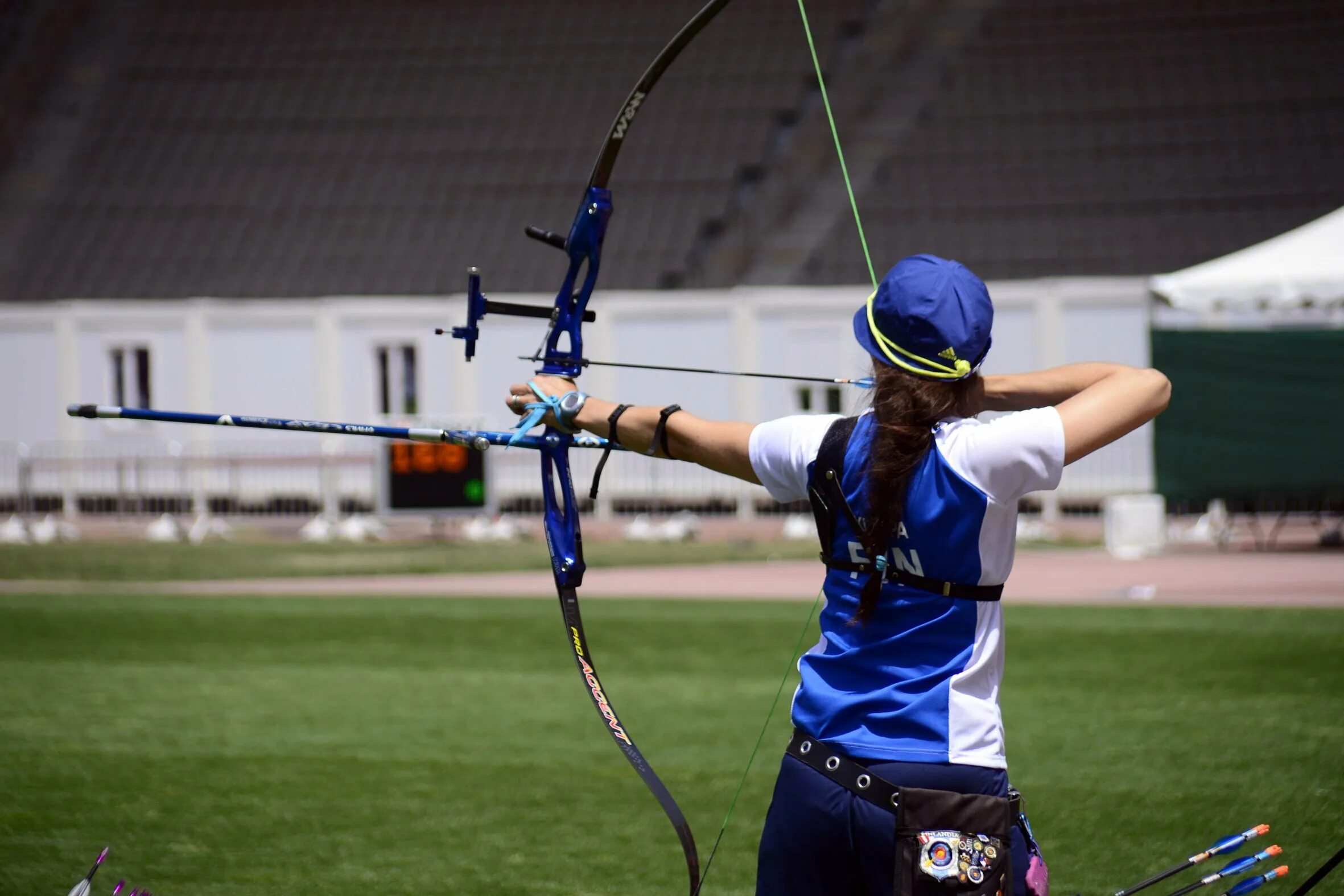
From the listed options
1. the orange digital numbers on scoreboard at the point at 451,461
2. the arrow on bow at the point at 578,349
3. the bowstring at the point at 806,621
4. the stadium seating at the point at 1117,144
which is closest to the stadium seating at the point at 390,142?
the stadium seating at the point at 1117,144

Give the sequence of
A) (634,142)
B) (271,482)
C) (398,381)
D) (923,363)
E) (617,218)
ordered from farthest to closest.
→ (634,142) → (617,218) → (398,381) → (271,482) → (923,363)

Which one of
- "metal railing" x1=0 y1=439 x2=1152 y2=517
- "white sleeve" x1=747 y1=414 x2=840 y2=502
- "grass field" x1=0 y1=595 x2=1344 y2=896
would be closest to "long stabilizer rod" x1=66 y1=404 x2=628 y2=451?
"white sleeve" x1=747 y1=414 x2=840 y2=502

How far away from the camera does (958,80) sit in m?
30.1

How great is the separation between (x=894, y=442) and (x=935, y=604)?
314 mm

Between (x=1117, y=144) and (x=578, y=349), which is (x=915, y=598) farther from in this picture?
(x=1117, y=144)

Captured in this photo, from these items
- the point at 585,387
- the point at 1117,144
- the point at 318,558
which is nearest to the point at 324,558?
the point at 318,558

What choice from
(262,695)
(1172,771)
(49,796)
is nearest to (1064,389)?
(1172,771)

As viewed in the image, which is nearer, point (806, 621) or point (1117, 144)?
point (806, 621)

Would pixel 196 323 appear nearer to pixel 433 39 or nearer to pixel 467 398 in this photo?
pixel 467 398

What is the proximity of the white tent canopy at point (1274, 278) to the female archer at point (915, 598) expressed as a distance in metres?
15.3

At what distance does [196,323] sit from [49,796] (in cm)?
2166

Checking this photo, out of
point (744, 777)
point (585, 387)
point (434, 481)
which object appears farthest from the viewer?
point (585, 387)

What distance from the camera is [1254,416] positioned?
20422mm

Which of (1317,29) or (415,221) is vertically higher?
(1317,29)
